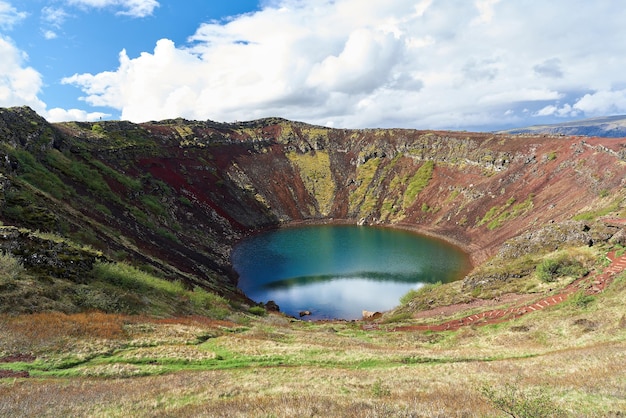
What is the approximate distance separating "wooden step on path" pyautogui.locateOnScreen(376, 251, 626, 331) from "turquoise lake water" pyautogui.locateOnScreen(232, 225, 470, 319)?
17.5 metres

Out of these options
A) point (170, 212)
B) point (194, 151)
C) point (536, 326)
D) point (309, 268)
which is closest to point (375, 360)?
point (536, 326)

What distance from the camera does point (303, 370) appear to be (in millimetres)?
18094

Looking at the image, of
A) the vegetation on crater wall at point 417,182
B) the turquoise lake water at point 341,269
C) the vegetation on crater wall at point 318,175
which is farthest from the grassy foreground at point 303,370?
the vegetation on crater wall at point 318,175

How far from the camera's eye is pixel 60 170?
5912 cm

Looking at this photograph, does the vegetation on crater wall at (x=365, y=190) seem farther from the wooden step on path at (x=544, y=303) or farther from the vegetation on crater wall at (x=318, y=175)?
the wooden step on path at (x=544, y=303)

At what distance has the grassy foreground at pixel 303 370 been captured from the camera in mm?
11750

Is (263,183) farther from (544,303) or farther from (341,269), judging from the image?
(544,303)

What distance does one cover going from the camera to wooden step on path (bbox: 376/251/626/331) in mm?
30031

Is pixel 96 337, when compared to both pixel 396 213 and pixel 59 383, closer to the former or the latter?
pixel 59 383

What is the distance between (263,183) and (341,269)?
64763mm

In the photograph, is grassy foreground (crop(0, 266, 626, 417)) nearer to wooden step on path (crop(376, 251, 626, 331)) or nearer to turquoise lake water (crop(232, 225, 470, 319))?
wooden step on path (crop(376, 251, 626, 331))

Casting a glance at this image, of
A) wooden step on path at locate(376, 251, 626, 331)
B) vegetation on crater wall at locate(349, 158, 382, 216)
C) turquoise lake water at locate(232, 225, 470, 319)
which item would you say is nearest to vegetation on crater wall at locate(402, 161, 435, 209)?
vegetation on crater wall at locate(349, 158, 382, 216)

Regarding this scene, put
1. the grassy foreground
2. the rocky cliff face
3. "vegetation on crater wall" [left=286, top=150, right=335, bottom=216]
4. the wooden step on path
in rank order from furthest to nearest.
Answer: "vegetation on crater wall" [left=286, top=150, right=335, bottom=216], the rocky cliff face, the wooden step on path, the grassy foreground

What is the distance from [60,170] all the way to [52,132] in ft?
54.8
